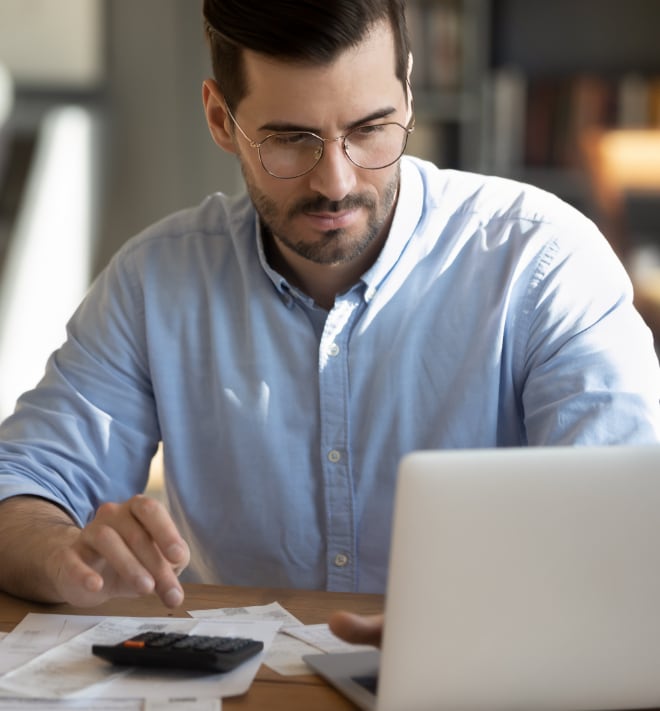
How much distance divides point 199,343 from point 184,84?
8.65ft

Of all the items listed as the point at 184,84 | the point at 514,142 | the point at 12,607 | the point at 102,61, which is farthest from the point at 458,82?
the point at 12,607

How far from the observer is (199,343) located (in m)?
1.64

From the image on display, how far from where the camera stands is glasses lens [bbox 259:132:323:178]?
1480mm

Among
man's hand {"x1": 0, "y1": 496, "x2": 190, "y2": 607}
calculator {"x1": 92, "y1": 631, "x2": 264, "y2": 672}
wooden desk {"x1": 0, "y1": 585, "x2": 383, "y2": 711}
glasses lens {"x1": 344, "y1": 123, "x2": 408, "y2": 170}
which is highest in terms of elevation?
glasses lens {"x1": 344, "y1": 123, "x2": 408, "y2": 170}

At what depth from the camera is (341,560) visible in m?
1.56

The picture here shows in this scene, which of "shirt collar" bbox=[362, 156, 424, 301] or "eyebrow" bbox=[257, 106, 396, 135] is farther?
"shirt collar" bbox=[362, 156, 424, 301]

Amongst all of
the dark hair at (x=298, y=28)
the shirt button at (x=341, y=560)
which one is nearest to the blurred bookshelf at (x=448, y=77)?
the dark hair at (x=298, y=28)

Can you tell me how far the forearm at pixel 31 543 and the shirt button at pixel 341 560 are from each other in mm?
355

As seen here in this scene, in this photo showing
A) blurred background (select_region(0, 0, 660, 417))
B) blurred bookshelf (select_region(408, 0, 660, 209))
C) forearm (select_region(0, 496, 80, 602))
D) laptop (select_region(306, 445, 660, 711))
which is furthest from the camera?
blurred bookshelf (select_region(408, 0, 660, 209))

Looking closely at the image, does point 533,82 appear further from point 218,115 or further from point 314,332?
point 314,332

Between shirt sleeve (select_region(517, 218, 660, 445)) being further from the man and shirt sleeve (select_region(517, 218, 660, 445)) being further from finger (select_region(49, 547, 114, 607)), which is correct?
finger (select_region(49, 547, 114, 607))

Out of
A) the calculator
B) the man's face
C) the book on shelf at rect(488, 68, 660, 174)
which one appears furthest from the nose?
the book on shelf at rect(488, 68, 660, 174)

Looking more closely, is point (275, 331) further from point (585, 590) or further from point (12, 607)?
point (585, 590)

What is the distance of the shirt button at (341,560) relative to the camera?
1556 millimetres
